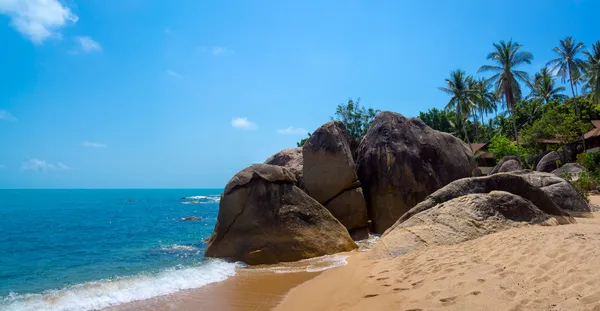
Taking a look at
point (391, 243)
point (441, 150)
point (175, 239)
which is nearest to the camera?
point (391, 243)

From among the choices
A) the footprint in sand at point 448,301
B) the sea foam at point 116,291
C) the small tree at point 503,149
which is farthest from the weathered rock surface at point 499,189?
the small tree at point 503,149

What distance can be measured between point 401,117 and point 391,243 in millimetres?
9060

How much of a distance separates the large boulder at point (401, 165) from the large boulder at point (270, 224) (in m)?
3.81

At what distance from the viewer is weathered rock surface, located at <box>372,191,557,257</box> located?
25.5 ft

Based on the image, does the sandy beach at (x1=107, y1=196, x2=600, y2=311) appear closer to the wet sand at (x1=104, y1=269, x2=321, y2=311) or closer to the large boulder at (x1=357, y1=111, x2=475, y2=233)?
the wet sand at (x1=104, y1=269, x2=321, y2=311)

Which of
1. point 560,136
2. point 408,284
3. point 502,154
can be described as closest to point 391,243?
point 408,284

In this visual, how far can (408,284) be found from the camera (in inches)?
217

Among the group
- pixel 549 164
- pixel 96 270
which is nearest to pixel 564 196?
pixel 96 270

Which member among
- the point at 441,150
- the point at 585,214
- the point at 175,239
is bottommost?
the point at 175,239

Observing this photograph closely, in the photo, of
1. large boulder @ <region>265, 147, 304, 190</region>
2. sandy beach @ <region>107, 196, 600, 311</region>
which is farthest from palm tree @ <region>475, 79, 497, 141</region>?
sandy beach @ <region>107, 196, 600, 311</region>

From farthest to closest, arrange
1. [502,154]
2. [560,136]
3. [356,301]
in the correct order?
1. [502,154]
2. [560,136]
3. [356,301]

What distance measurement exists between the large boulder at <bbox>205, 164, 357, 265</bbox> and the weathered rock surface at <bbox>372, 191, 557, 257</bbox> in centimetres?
241

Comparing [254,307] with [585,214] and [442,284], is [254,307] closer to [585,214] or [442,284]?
[442,284]

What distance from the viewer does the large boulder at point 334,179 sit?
1391 cm
